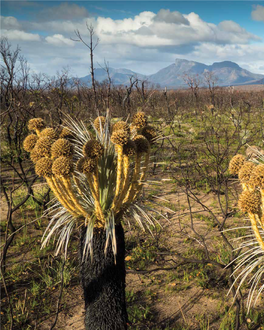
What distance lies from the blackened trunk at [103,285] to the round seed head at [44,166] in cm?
52

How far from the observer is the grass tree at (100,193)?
1.49 meters

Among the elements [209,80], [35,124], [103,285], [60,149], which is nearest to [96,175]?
[60,149]

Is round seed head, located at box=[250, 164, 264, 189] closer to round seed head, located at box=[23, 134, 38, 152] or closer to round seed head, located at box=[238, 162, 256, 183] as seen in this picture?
round seed head, located at box=[238, 162, 256, 183]

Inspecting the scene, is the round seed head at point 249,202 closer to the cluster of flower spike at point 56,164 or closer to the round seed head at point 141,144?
the round seed head at point 141,144

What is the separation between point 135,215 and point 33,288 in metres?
2.21

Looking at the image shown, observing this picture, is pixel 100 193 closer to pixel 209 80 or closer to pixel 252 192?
pixel 252 192

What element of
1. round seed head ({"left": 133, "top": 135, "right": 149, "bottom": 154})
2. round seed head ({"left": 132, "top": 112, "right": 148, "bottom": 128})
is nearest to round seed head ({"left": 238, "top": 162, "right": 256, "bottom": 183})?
round seed head ({"left": 133, "top": 135, "right": 149, "bottom": 154})

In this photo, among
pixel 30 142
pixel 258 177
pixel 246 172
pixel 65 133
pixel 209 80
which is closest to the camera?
pixel 258 177

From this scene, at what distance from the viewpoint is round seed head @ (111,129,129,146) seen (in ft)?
4.63

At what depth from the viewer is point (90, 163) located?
4.77ft

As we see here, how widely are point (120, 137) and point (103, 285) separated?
990 millimetres

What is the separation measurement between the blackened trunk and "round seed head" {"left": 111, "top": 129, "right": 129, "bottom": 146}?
632mm

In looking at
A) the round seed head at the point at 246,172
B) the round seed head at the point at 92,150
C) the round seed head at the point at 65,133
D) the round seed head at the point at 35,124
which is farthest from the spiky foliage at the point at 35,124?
the round seed head at the point at 246,172

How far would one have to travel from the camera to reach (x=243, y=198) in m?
1.30
